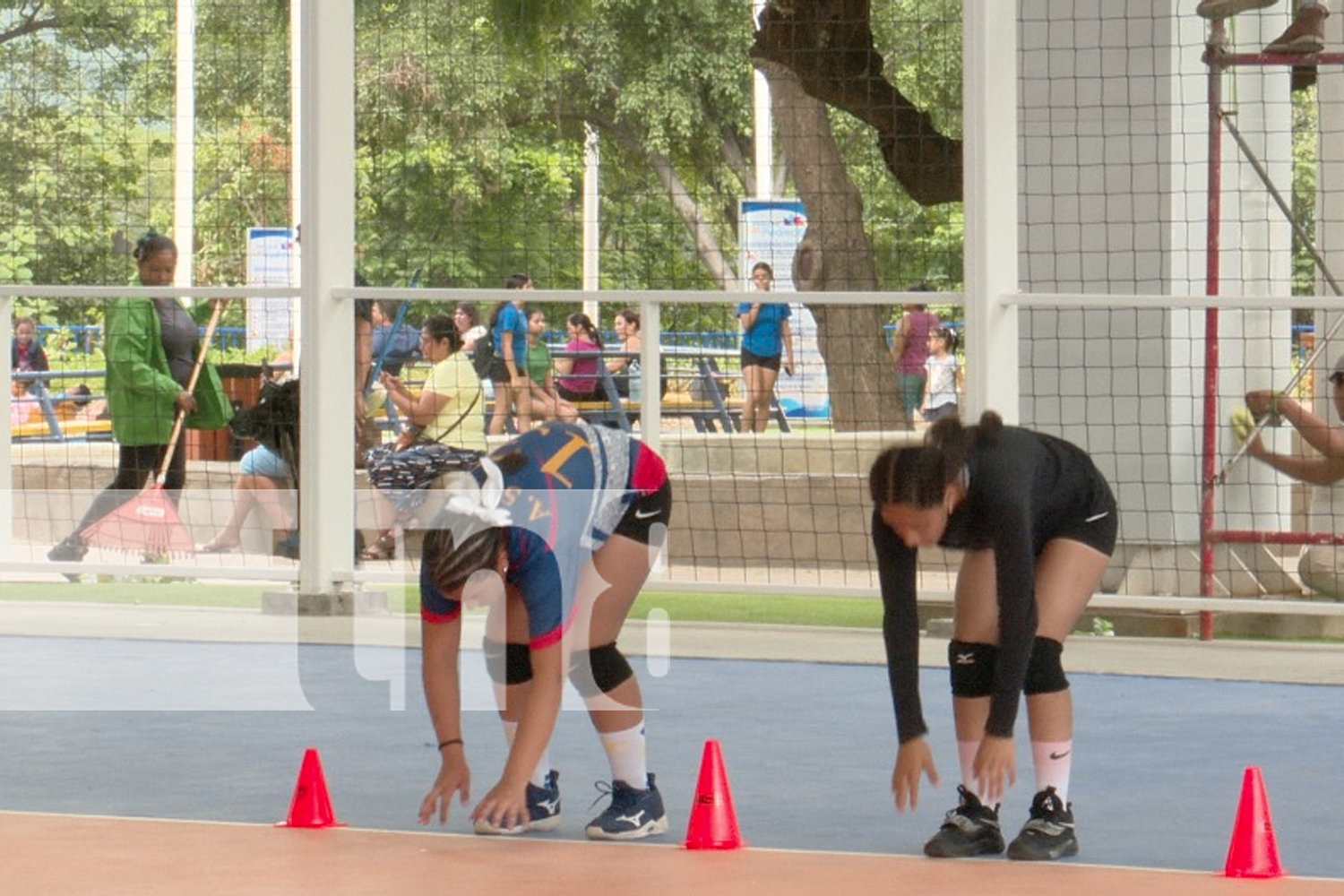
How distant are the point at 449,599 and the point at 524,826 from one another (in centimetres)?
82

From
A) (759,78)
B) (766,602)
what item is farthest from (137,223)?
(766,602)

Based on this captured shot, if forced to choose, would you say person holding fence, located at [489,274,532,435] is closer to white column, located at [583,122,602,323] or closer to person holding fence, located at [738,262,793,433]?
person holding fence, located at [738,262,793,433]

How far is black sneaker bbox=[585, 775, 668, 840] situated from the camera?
21.5 ft

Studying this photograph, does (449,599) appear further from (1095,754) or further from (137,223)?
(137,223)

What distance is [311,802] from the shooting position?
6.74 metres

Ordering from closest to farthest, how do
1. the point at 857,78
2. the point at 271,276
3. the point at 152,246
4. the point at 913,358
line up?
the point at 152,246, the point at 857,78, the point at 913,358, the point at 271,276

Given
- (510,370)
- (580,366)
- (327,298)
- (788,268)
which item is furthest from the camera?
(788,268)

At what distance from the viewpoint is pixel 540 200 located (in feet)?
112

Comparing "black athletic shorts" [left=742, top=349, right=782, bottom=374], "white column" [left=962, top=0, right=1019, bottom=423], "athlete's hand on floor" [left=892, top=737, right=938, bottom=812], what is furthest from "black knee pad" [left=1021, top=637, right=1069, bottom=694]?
"black athletic shorts" [left=742, top=349, right=782, bottom=374]

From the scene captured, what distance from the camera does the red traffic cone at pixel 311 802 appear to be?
22.0 ft

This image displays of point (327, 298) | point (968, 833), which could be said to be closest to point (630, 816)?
point (968, 833)

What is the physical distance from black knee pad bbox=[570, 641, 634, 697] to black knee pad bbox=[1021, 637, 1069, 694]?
3.67 feet

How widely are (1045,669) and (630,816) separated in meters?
1.22

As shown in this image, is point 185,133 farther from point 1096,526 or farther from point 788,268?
point 1096,526
